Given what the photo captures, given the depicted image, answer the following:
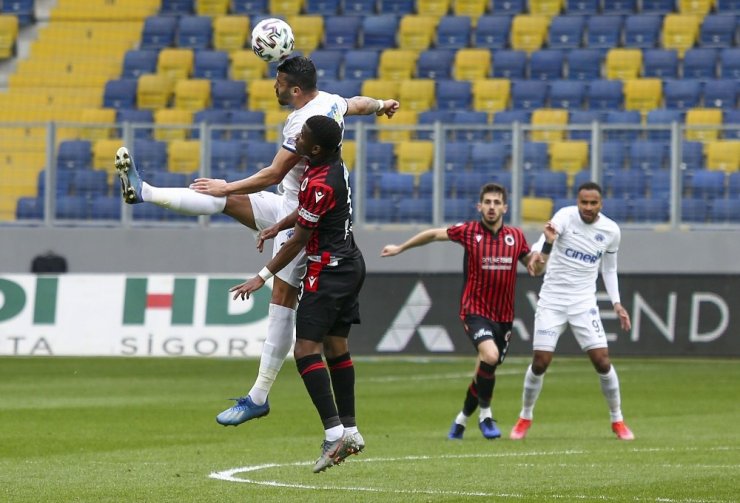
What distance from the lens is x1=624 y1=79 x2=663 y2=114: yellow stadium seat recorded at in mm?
26281

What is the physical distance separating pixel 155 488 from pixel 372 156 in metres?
15.1

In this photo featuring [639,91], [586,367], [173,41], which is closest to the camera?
[586,367]

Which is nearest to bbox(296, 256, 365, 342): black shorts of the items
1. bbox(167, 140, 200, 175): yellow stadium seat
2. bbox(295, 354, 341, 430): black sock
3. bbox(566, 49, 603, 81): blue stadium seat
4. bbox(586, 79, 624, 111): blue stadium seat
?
bbox(295, 354, 341, 430): black sock

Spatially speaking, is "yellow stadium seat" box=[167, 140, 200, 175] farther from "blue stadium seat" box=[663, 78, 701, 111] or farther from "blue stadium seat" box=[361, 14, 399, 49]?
"blue stadium seat" box=[663, 78, 701, 111]

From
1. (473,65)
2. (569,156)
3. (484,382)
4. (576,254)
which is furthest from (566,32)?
(484,382)

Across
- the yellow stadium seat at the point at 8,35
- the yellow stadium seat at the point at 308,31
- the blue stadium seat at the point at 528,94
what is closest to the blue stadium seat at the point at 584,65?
the blue stadium seat at the point at 528,94

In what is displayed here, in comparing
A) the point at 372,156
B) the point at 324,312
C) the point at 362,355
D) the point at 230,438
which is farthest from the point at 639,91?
the point at 324,312

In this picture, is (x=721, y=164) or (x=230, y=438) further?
(x=721, y=164)

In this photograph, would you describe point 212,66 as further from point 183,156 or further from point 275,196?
point 275,196

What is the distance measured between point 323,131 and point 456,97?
59.5 feet

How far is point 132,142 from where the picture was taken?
24.6 metres

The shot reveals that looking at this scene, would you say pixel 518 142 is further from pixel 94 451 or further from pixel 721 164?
pixel 94 451

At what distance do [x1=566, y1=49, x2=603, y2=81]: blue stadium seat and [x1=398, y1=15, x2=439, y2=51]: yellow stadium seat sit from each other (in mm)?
2859

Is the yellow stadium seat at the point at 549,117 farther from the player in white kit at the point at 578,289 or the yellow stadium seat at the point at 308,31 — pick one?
the player in white kit at the point at 578,289
